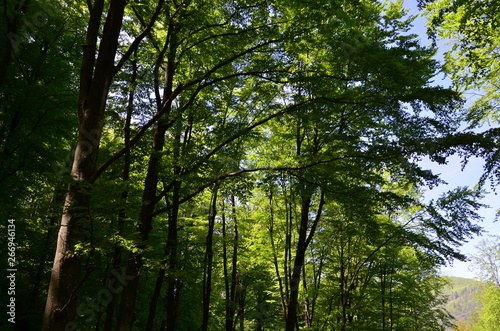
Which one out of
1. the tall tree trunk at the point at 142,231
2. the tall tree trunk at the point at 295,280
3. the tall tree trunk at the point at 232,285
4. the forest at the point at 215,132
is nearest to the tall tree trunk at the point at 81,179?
the forest at the point at 215,132

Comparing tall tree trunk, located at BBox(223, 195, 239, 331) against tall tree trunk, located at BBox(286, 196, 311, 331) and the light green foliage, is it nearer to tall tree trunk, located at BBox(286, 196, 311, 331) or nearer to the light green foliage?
tall tree trunk, located at BBox(286, 196, 311, 331)

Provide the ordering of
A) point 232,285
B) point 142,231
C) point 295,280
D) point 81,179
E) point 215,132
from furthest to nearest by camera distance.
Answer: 1. point 232,285
2. point 295,280
3. point 215,132
4. point 142,231
5. point 81,179

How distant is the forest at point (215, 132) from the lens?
4.04 meters

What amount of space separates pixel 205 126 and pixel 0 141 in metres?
5.43

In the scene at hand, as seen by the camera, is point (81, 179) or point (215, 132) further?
point (215, 132)

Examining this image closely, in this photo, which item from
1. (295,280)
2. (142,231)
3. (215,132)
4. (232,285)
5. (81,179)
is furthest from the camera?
(232,285)

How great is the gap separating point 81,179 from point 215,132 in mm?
4460

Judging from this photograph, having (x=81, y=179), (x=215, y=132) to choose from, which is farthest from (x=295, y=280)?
(x=81, y=179)

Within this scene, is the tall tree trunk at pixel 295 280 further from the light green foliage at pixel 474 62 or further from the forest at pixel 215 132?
the light green foliage at pixel 474 62

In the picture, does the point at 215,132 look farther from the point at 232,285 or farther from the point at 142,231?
the point at 232,285

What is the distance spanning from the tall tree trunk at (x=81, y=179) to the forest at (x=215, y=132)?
0.02m

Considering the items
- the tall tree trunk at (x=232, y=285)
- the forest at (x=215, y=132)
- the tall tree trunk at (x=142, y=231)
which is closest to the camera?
the forest at (x=215, y=132)

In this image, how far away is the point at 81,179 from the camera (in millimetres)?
3613

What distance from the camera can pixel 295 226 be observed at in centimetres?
1326
